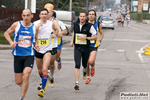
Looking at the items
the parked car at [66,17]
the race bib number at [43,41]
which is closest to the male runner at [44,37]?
the race bib number at [43,41]

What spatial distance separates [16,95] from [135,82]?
11.6ft

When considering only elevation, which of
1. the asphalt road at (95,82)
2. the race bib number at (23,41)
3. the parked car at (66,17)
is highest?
the race bib number at (23,41)

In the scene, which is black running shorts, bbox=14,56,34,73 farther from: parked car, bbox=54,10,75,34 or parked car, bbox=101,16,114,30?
parked car, bbox=101,16,114,30

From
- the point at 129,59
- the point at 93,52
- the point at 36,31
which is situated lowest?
the point at 129,59

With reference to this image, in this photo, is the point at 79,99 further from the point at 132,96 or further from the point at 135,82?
the point at 135,82

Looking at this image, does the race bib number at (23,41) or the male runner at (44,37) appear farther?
the male runner at (44,37)

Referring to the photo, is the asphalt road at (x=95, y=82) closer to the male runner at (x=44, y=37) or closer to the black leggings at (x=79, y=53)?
the black leggings at (x=79, y=53)

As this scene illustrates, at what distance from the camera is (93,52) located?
9.28 meters

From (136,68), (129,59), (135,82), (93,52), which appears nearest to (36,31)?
(93,52)

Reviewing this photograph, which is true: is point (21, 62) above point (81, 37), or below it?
below

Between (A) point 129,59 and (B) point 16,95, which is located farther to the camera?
(A) point 129,59

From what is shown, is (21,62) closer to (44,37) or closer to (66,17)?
(44,37)

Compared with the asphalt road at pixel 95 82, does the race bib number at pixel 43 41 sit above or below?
above

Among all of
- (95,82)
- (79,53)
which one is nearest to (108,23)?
(95,82)
